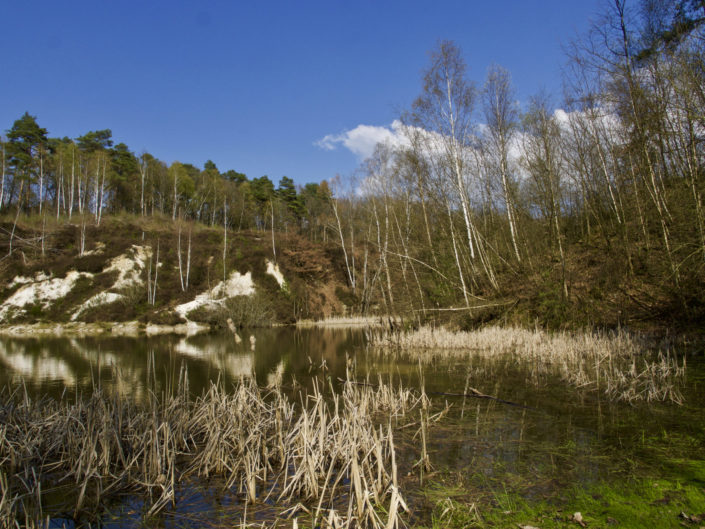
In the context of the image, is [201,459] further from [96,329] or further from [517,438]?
[96,329]

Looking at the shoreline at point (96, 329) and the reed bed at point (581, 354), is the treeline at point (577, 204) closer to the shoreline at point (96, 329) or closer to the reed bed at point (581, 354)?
the reed bed at point (581, 354)

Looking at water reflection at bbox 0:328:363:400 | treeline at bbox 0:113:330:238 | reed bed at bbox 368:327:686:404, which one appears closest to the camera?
reed bed at bbox 368:327:686:404

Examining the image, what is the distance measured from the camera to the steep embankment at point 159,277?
32.8m

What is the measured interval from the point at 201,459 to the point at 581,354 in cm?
930

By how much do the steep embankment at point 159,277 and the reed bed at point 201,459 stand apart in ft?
90.8

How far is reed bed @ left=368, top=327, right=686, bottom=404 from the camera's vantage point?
23.7 feet

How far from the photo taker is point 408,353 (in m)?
14.7

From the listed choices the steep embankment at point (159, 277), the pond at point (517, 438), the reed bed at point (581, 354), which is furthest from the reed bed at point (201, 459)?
the steep embankment at point (159, 277)

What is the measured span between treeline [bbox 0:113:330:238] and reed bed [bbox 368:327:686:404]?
2885 centimetres

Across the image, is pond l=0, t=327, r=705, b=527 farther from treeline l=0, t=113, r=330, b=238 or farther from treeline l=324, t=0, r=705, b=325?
treeline l=0, t=113, r=330, b=238

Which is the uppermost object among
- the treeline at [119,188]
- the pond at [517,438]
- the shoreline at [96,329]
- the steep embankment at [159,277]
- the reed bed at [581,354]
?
the treeline at [119,188]

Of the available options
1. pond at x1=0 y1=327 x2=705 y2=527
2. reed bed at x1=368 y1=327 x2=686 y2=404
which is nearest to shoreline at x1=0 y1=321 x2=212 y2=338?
pond at x1=0 y1=327 x2=705 y2=527

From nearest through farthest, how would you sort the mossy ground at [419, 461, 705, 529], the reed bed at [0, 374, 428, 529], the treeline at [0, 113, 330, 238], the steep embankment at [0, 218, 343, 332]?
the mossy ground at [419, 461, 705, 529] < the reed bed at [0, 374, 428, 529] < the steep embankment at [0, 218, 343, 332] < the treeline at [0, 113, 330, 238]

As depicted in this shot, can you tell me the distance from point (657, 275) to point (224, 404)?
538 inches
